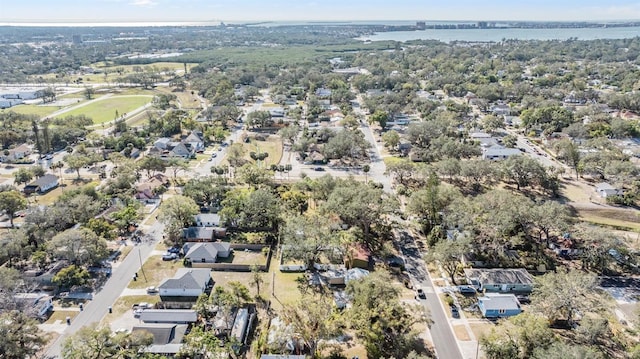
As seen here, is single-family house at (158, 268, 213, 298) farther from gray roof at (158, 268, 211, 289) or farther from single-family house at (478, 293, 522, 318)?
single-family house at (478, 293, 522, 318)

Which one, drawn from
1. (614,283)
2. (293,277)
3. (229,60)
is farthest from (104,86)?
(614,283)

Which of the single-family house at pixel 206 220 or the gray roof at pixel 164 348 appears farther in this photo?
the single-family house at pixel 206 220

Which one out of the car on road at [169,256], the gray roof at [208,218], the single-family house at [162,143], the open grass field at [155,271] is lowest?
the open grass field at [155,271]

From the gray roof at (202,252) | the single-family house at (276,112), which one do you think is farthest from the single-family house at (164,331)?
the single-family house at (276,112)

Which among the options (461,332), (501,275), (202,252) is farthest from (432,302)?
(202,252)

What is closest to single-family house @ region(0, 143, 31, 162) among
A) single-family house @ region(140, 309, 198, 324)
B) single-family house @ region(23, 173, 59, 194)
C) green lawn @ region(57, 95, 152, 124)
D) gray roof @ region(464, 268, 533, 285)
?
single-family house @ region(23, 173, 59, 194)

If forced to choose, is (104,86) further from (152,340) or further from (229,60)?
(152,340)

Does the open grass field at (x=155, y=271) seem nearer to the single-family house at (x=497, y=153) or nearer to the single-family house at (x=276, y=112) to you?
the single-family house at (x=497, y=153)

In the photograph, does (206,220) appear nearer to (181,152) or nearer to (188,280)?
(188,280)
